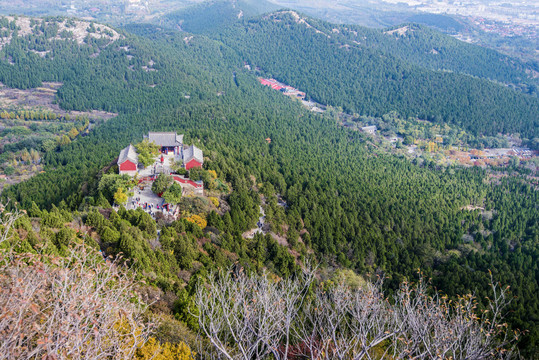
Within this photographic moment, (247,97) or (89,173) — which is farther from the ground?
(89,173)

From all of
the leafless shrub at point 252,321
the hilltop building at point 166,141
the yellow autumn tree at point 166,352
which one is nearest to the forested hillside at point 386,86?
the hilltop building at point 166,141

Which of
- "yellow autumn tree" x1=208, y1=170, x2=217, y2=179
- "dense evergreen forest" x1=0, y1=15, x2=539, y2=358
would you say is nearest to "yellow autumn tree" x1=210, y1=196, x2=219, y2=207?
"dense evergreen forest" x1=0, y1=15, x2=539, y2=358

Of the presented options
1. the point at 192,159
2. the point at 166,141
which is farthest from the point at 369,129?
the point at 192,159

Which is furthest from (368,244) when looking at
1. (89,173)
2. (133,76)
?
(133,76)

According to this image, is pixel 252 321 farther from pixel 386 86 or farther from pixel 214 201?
pixel 386 86

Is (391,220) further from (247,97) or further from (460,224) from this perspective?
(247,97)

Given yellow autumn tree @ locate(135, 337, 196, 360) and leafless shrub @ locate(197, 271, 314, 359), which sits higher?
leafless shrub @ locate(197, 271, 314, 359)

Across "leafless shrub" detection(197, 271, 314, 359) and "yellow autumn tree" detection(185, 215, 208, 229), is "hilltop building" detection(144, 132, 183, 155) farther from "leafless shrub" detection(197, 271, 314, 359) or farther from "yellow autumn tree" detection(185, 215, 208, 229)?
"leafless shrub" detection(197, 271, 314, 359)
